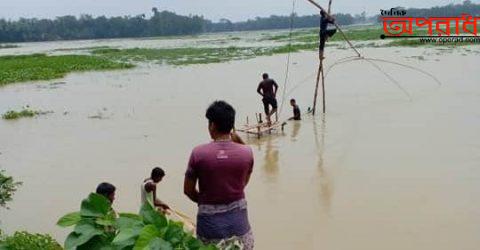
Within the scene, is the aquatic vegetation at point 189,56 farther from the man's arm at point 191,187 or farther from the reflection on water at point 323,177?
the man's arm at point 191,187

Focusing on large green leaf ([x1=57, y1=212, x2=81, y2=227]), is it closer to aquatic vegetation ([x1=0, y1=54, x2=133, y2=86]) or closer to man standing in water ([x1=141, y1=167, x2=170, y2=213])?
man standing in water ([x1=141, y1=167, x2=170, y2=213])

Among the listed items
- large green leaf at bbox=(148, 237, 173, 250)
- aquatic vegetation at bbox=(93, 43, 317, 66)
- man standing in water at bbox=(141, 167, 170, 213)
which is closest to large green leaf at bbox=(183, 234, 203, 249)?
large green leaf at bbox=(148, 237, 173, 250)

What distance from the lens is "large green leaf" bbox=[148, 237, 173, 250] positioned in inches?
90.0

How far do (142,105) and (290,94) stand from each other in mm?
3896

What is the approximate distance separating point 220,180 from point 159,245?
0.55 metres

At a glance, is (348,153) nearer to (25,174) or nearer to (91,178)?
(91,178)

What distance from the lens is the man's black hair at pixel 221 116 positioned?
2.69 m

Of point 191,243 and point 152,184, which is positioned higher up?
point 191,243

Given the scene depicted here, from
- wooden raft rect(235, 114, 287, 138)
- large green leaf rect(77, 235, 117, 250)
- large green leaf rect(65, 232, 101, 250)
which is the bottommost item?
wooden raft rect(235, 114, 287, 138)

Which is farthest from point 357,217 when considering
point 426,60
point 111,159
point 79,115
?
point 426,60

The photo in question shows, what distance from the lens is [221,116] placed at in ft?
8.84

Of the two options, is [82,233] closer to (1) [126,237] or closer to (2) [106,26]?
(1) [126,237]

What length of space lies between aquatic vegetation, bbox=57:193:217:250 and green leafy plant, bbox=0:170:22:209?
4463 mm

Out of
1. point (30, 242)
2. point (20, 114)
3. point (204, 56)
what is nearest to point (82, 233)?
point (30, 242)
